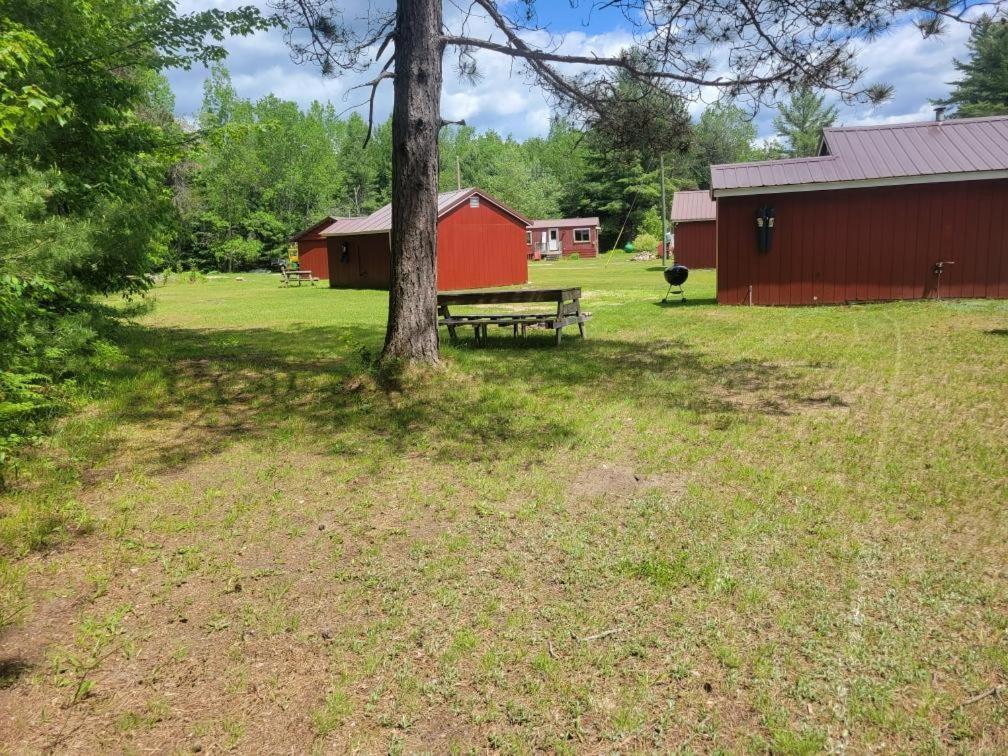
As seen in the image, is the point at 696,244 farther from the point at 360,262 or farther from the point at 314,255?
the point at 314,255

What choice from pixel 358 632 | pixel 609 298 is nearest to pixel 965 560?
pixel 358 632

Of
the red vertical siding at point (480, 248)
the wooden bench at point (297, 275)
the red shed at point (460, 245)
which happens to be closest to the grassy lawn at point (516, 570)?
the red vertical siding at point (480, 248)

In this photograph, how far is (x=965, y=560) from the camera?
3.29 m

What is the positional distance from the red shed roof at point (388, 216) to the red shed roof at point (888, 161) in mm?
10028

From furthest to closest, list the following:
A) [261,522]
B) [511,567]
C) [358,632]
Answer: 1. [261,522]
2. [511,567]
3. [358,632]

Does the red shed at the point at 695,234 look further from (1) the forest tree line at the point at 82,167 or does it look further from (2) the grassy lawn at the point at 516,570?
(2) the grassy lawn at the point at 516,570

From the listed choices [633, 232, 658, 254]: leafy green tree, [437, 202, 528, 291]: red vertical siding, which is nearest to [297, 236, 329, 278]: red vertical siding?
[437, 202, 528, 291]: red vertical siding

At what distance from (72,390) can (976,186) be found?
16055 mm

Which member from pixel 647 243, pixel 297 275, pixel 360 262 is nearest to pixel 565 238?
pixel 647 243

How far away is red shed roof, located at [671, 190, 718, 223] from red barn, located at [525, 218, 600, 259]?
59.3ft

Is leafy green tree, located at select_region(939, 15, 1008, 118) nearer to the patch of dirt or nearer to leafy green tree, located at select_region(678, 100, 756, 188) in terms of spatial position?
leafy green tree, located at select_region(678, 100, 756, 188)

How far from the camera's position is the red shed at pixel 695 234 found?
3300cm

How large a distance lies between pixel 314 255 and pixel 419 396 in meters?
31.6

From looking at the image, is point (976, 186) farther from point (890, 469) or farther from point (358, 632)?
point (358, 632)
